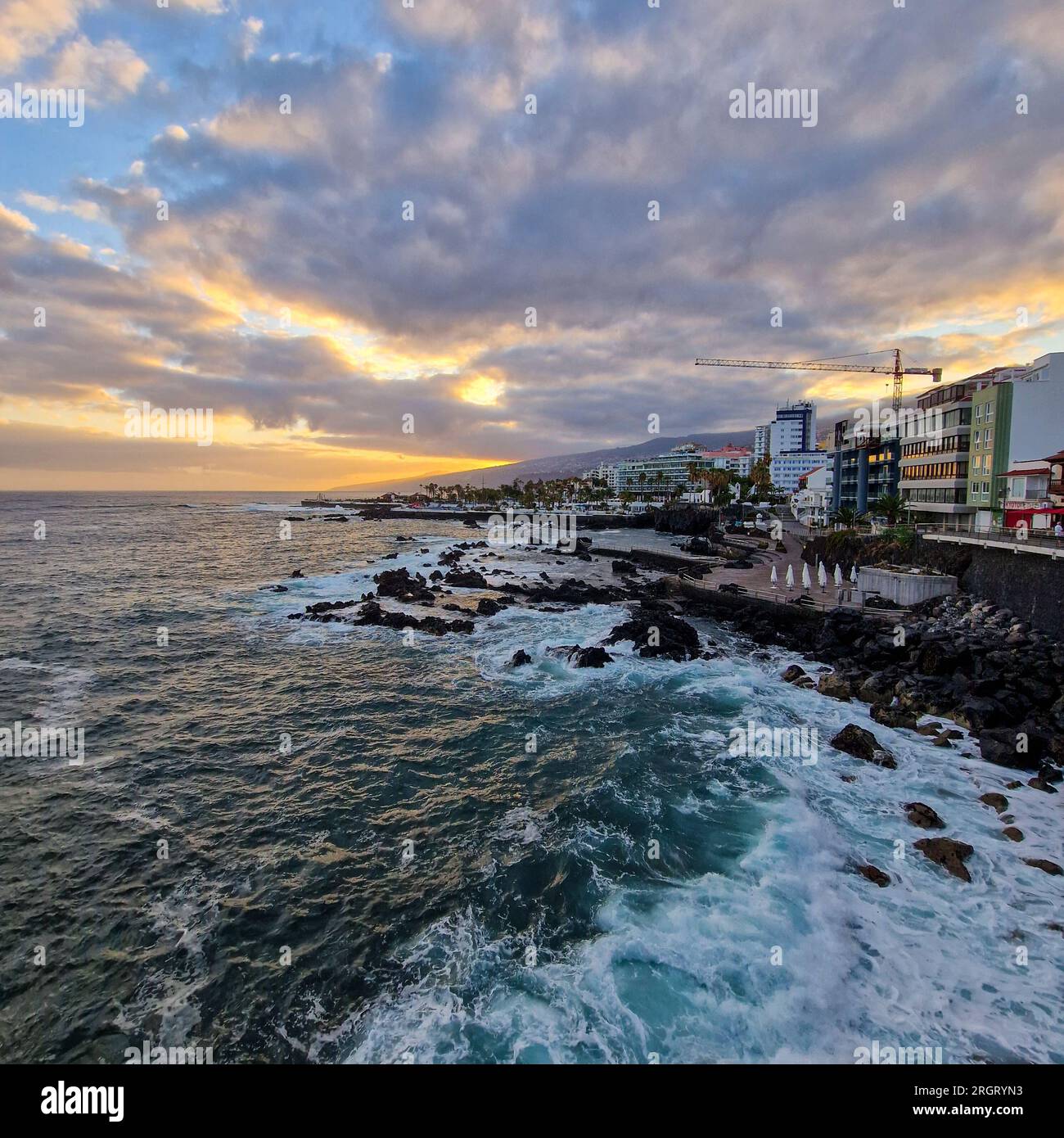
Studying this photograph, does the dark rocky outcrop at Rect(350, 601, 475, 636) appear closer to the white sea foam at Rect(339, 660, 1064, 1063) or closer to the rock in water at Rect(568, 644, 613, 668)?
the rock in water at Rect(568, 644, 613, 668)

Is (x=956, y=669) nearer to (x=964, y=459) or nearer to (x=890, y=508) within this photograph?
(x=890, y=508)

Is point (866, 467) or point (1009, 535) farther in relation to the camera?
point (866, 467)

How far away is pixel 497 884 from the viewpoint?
39.4 ft

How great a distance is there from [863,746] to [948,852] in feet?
17.9

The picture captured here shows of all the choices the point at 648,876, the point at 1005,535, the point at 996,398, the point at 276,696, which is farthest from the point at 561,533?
the point at 648,876

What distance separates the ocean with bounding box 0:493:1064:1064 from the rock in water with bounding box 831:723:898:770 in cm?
50

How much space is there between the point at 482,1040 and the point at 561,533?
9434cm

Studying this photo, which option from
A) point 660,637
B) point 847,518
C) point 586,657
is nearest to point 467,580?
point 660,637

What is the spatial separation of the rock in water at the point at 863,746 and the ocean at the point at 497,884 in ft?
1.63

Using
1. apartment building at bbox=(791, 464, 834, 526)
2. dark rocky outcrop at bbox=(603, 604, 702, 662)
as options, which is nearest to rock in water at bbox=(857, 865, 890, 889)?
dark rocky outcrop at bbox=(603, 604, 702, 662)

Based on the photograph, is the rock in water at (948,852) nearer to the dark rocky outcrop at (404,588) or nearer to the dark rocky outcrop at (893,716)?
the dark rocky outcrop at (893,716)

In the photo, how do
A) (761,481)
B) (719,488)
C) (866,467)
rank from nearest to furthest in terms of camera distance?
(866,467) → (719,488) → (761,481)

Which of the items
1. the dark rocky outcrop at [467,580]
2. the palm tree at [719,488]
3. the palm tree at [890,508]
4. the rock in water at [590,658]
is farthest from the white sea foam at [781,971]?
the palm tree at [719,488]

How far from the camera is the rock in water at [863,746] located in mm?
17219
